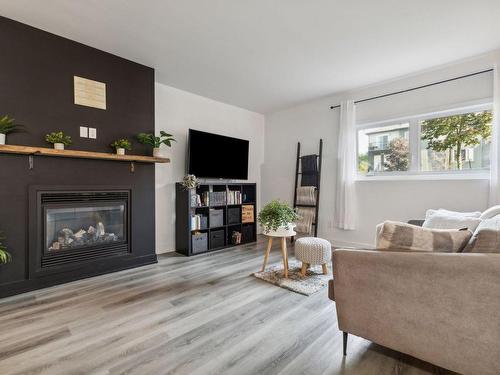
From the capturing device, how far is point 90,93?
289cm

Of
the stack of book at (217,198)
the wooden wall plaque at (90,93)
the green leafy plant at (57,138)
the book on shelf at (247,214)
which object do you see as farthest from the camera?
the book on shelf at (247,214)

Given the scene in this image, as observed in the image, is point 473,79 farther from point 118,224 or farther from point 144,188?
point 118,224

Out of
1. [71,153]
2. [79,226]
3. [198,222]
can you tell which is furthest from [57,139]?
[198,222]

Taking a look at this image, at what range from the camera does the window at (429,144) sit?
317cm

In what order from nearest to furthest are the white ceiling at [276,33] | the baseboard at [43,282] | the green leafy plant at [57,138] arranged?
the white ceiling at [276,33]
the baseboard at [43,282]
the green leafy plant at [57,138]

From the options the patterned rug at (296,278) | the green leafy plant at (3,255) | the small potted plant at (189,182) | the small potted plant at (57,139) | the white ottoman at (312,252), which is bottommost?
the patterned rug at (296,278)

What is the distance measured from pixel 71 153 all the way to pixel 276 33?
2.38 meters

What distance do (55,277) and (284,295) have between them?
2319 mm

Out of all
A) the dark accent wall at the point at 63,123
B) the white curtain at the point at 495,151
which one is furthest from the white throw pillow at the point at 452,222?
the dark accent wall at the point at 63,123

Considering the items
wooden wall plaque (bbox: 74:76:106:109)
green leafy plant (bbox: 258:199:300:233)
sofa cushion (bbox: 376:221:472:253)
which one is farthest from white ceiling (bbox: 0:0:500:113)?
sofa cushion (bbox: 376:221:472:253)

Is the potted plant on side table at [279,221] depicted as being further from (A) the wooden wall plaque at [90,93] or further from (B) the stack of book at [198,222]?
(A) the wooden wall plaque at [90,93]

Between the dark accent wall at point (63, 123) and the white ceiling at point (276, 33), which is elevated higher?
the white ceiling at point (276, 33)

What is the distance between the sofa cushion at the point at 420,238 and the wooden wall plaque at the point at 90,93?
311cm

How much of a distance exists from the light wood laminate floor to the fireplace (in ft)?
0.99
